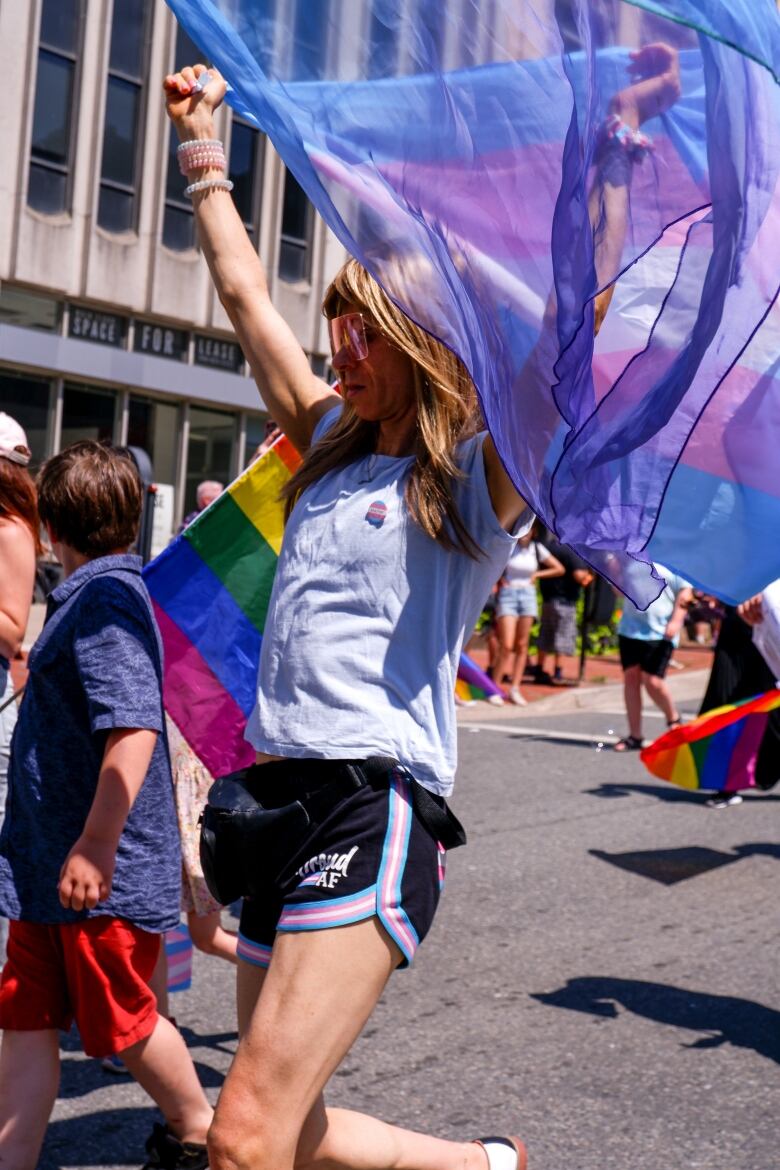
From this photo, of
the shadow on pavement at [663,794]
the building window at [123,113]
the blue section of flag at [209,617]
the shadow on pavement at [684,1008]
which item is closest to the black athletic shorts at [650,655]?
the shadow on pavement at [663,794]

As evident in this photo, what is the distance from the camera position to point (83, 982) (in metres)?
3.20

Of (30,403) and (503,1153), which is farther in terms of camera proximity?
(30,403)

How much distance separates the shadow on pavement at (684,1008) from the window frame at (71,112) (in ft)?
58.3

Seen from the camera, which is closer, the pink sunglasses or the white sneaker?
A: the pink sunglasses

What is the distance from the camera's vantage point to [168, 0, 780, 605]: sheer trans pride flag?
85.7 inches

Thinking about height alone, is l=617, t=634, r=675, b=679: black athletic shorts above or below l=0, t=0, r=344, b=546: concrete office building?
below

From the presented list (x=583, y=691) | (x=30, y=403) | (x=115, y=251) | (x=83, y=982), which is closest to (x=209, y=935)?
(x=83, y=982)

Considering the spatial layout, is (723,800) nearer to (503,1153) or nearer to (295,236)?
(503,1153)

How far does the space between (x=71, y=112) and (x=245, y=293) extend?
1974 cm

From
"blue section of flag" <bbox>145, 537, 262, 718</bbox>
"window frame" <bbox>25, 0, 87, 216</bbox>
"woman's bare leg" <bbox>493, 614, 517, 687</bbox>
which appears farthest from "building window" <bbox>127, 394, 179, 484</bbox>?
"blue section of flag" <bbox>145, 537, 262, 718</bbox>

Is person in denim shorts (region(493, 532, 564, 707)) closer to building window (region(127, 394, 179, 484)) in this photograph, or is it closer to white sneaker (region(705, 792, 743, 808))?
white sneaker (region(705, 792, 743, 808))

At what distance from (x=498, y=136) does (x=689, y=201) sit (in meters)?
0.31

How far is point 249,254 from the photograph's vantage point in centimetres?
291

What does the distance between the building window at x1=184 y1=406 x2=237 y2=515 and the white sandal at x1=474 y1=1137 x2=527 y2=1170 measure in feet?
70.2
